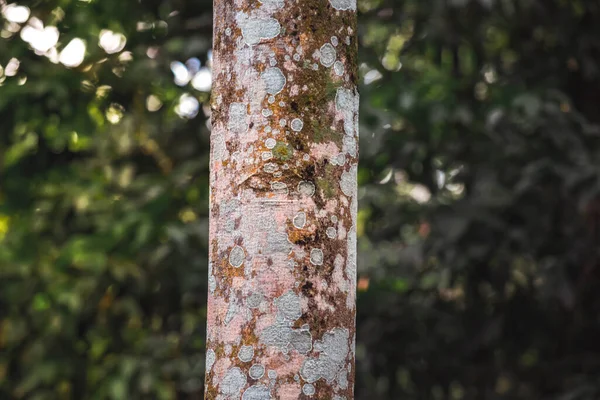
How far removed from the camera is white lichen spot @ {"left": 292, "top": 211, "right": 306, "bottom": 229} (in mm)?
1017

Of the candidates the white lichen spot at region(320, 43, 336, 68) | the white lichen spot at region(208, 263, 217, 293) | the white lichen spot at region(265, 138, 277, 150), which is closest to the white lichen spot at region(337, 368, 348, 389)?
the white lichen spot at region(208, 263, 217, 293)

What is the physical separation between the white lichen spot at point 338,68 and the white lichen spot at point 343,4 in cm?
8

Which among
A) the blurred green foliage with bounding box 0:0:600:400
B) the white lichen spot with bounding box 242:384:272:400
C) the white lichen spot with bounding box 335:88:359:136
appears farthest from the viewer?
the blurred green foliage with bounding box 0:0:600:400

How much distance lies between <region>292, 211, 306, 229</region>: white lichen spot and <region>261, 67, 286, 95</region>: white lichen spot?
0.18 meters

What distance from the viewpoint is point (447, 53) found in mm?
3631

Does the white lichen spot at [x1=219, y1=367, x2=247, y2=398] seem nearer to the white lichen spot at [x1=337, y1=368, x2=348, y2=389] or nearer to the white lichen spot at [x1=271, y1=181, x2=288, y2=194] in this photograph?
the white lichen spot at [x1=337, y1=368, x2=348, y2=389]

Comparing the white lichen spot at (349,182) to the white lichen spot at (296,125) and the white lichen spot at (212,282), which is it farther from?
the white lichen spot at (212,282)

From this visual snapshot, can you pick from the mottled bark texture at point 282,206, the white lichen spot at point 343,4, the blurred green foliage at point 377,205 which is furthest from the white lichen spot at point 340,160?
the blurred green foliage at point 377,205

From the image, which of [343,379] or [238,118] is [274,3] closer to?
[238,118]

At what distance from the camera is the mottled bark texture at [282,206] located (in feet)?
3.28

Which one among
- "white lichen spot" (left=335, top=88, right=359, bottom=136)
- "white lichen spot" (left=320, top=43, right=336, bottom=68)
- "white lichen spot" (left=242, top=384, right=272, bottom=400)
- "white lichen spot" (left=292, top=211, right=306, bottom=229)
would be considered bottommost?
"white lichen spot" (left=242, top=384, right=272, bottom=400)

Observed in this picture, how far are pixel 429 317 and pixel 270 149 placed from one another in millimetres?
2394

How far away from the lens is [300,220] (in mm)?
1020

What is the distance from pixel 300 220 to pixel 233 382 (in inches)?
9.4
